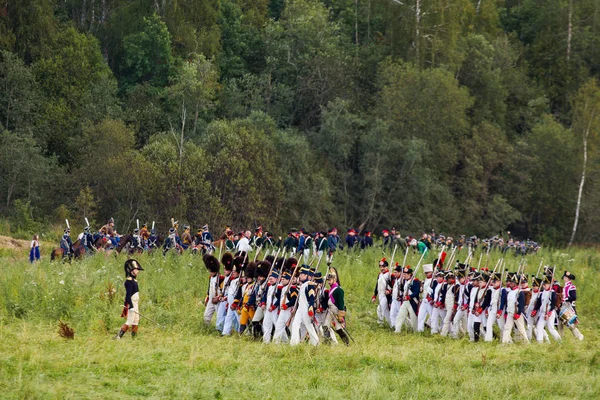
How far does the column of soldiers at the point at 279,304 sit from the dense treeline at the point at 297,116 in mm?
26157

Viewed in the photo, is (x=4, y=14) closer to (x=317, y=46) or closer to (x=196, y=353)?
(x=317, y=46)

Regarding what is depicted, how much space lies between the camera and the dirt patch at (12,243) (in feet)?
137

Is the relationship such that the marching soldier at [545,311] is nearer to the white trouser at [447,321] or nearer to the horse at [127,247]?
the white trouser at [447,321]

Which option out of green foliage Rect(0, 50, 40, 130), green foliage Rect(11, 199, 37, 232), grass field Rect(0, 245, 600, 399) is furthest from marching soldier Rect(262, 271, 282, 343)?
green foliage Rect(0, 50, 40, 130)

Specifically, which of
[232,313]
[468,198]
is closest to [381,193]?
[468,198]

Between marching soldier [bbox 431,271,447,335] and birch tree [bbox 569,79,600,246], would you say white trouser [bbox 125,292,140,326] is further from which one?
birch tree [bbox 569,79,600,246]

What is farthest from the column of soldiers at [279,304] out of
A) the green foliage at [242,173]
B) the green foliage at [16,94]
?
the green foliage at [16,94]

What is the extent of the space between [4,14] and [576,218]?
36.2m

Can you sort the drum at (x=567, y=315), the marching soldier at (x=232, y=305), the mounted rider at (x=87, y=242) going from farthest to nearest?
the mounted rider at (x=87, y=242) → the drum at (x=567, y=315) → the marching soldier at (x=232, y=305)

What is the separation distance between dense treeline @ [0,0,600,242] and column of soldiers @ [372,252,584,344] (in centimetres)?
2617

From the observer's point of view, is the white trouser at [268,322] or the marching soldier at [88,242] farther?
the marching soldier at [88,242]

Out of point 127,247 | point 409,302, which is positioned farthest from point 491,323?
point 127,247

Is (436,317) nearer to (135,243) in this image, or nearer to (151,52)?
(135,243)

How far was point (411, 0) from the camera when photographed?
220 ft
